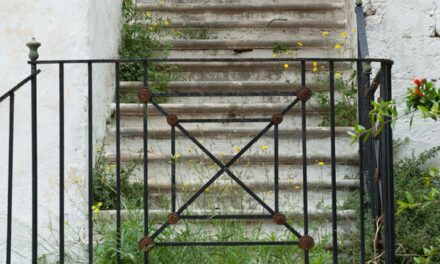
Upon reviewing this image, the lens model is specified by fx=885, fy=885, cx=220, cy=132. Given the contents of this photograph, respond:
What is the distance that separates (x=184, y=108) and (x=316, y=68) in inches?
39.5

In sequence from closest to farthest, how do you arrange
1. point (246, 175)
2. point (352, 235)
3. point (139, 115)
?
point (352, 235) < point (246, 175) < point (139, 115)

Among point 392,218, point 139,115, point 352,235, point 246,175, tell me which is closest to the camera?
point 392,218

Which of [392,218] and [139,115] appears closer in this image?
[392,218]

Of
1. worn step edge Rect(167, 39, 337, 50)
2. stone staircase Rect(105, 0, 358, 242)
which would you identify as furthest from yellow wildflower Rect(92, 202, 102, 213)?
worn step edge Rect(167, 39, 337, 50)

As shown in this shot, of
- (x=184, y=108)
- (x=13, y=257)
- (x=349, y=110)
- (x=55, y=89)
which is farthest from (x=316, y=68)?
(x=13, y=257)

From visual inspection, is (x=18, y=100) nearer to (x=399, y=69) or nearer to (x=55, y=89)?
(x=55, y=89)

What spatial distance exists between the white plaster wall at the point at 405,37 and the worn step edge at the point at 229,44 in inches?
31.2

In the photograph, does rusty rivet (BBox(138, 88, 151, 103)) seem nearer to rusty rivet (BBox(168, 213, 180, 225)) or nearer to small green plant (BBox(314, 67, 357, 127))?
rusty rivet (BBox(168, 213, 180, 225))

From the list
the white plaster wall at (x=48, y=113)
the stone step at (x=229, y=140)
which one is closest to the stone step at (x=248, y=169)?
the stone step at (x=229, y=140)

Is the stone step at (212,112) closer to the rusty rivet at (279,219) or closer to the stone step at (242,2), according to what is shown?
the stone step at (242,2)

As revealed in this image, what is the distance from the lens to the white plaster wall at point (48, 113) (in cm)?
523

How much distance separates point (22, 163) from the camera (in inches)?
209

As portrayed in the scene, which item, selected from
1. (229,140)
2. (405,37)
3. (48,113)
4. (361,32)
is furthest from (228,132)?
(405,37)

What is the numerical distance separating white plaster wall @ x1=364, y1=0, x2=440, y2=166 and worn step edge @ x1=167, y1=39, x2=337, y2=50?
792mm
